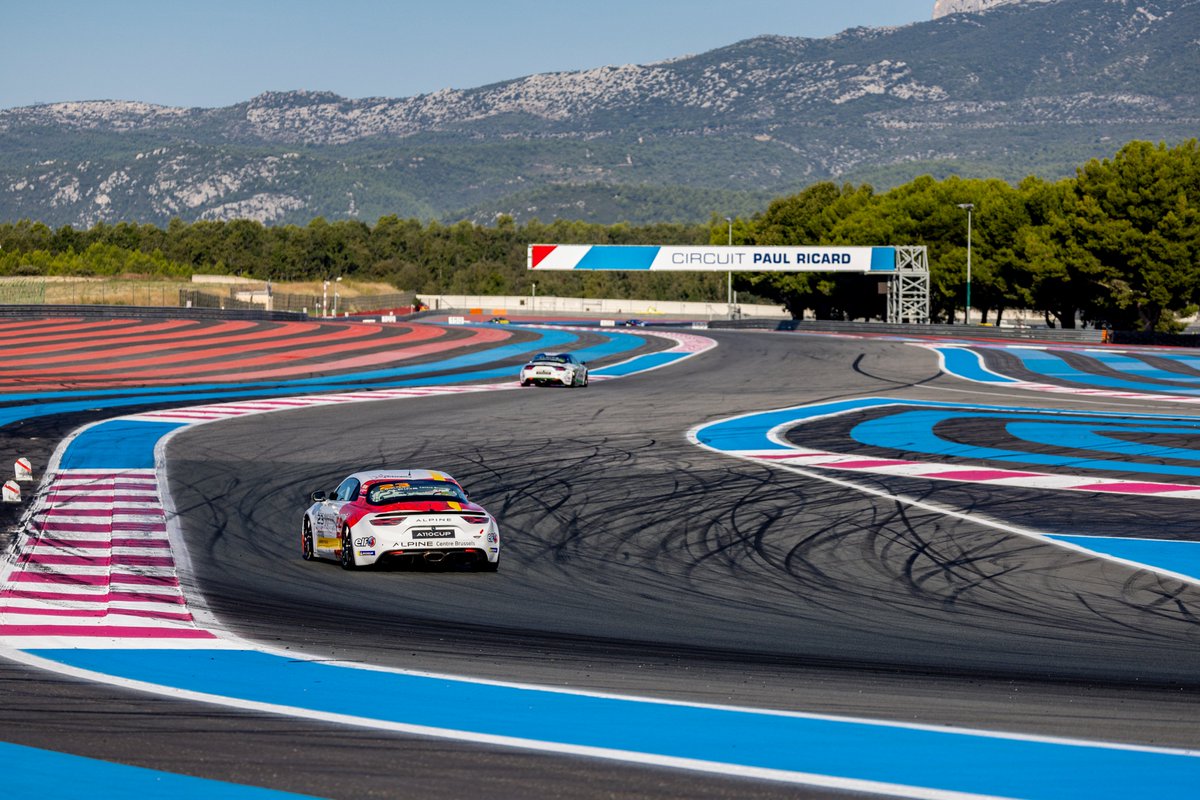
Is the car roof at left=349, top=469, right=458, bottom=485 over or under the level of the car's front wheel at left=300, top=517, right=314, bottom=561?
over

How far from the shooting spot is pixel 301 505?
72.2 feet

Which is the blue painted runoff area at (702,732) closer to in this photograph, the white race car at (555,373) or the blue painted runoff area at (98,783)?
the blue painted runoff area at (98,783)

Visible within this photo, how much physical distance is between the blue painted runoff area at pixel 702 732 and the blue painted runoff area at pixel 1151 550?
8.77 meters

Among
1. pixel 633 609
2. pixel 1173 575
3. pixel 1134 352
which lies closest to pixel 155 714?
pixel 633 609

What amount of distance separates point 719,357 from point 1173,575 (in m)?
47.5

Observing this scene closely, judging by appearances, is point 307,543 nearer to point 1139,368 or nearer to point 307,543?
point 307,543

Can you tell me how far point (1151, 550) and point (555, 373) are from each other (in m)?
30.8

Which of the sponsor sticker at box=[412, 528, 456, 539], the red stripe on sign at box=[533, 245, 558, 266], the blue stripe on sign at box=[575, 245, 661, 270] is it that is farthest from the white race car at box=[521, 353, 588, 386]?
the red stripe on sign at box=[533, 245, 558, 266]

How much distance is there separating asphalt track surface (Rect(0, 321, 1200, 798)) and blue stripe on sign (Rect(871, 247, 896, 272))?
2514 inches

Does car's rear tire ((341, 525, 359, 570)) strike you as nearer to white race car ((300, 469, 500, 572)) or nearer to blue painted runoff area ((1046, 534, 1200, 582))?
white race car ((300, 469, 500, 572))

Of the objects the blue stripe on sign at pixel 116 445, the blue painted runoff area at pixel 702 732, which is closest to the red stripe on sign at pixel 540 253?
the blue stripe on sign at pixel 116 445

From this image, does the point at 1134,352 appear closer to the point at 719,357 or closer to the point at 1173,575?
the point at 719,357

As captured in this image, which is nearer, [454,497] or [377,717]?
[377,717]

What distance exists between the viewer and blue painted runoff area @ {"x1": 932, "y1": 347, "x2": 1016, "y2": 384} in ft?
A: 172
